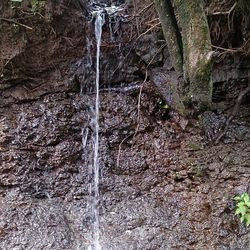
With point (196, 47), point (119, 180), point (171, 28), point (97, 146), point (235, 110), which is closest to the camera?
point (196, 47)

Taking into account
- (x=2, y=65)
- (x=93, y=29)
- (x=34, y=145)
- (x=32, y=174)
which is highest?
(x=93, y=29)

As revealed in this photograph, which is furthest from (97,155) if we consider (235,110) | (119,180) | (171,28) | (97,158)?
(171,28)

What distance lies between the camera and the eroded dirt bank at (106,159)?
9.68 ft

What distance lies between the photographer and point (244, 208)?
8.95ft

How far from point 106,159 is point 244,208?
4.06 feet

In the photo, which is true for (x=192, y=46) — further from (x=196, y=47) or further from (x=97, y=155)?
(x=97, y=155)

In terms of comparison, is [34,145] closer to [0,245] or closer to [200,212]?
[0,245]

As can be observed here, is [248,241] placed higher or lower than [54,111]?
lower

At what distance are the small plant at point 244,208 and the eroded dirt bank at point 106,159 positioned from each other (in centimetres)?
12

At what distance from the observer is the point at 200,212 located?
3.01 meters

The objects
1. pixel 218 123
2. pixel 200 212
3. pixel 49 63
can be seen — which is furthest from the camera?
pixel 49 63

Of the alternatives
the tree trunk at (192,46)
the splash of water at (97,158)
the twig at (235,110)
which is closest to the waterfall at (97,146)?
the splash of water at (97,158)

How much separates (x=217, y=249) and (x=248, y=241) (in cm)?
23

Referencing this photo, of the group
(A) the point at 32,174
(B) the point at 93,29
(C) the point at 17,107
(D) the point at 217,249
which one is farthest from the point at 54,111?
(D) the point at 217,249
